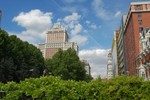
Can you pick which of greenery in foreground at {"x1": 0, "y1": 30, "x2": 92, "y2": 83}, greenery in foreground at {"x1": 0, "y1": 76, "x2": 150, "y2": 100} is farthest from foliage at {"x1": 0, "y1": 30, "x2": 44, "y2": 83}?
greenery in foreground at {"x1": 0, "y1": 76, "x2": 150, "y2": 100}

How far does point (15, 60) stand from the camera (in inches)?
2200

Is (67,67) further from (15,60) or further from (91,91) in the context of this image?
(91,91)

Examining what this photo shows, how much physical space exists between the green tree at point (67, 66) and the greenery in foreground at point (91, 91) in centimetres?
5039

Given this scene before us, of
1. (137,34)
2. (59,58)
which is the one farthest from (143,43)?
(59,58)

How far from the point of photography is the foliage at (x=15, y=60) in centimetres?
5116

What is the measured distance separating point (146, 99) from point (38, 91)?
23.1 ft

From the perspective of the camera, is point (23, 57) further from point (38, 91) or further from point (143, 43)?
point (38, 91)

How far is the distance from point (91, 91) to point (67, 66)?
2080 inches

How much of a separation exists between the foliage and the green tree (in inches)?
273

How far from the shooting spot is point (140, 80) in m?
18.5

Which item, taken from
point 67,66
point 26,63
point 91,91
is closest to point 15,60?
point 26,63

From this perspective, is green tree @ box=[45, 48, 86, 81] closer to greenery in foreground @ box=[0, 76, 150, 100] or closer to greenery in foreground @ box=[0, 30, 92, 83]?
greenery in foreground @ box=[0, 30, 92, 83]

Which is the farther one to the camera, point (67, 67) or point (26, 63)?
point (67, 67)

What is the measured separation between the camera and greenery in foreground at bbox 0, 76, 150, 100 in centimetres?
1808
